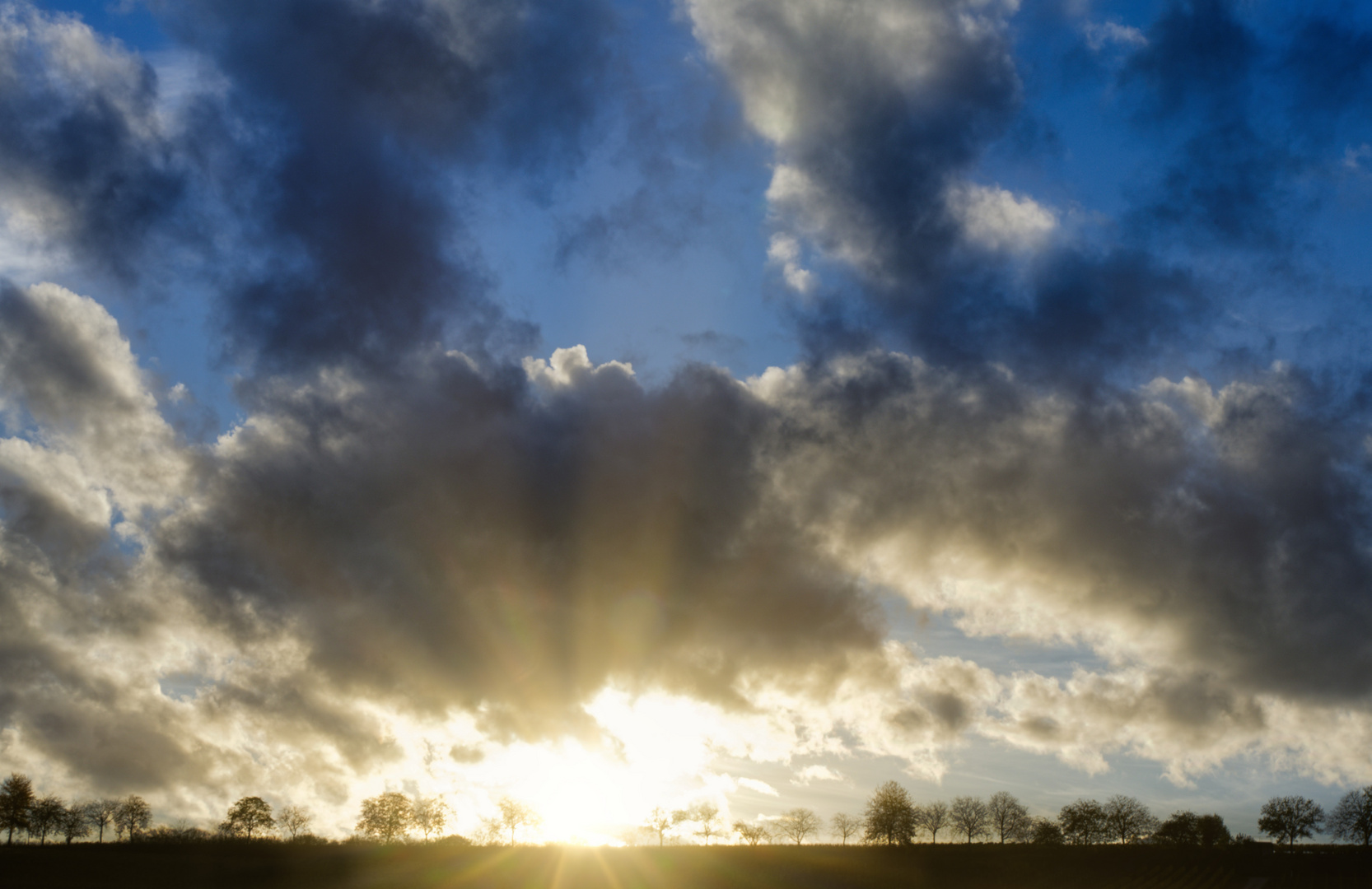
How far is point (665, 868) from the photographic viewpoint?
5039 inches

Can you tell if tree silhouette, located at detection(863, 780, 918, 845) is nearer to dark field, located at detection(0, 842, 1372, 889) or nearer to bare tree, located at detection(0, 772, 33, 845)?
dark field, located at detection(0, 842, 1372, 889)

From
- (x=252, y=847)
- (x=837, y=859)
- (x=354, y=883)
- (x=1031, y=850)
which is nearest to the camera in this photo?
(x=354, y=883)

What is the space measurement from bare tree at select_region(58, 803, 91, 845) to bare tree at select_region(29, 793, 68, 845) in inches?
36.4

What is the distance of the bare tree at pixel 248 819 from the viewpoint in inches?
7416

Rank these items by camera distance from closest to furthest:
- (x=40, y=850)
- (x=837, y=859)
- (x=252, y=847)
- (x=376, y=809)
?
(x=40, y=850) → (x=252, y=847) → (x=837, y=859) → (x=376, y=809)

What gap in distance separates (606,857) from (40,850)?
276ft

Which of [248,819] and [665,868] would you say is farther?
[248,819]

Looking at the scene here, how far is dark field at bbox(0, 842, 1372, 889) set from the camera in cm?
10619

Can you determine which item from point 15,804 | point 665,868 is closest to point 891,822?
point 665,868

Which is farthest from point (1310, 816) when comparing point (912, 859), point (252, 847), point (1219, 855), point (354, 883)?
point (252, 847)

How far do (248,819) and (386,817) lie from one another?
31.2 meters

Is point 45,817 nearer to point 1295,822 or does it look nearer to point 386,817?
point 386,817

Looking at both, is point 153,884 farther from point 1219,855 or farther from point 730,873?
point 1219,855

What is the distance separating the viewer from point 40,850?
118938 millimetres
